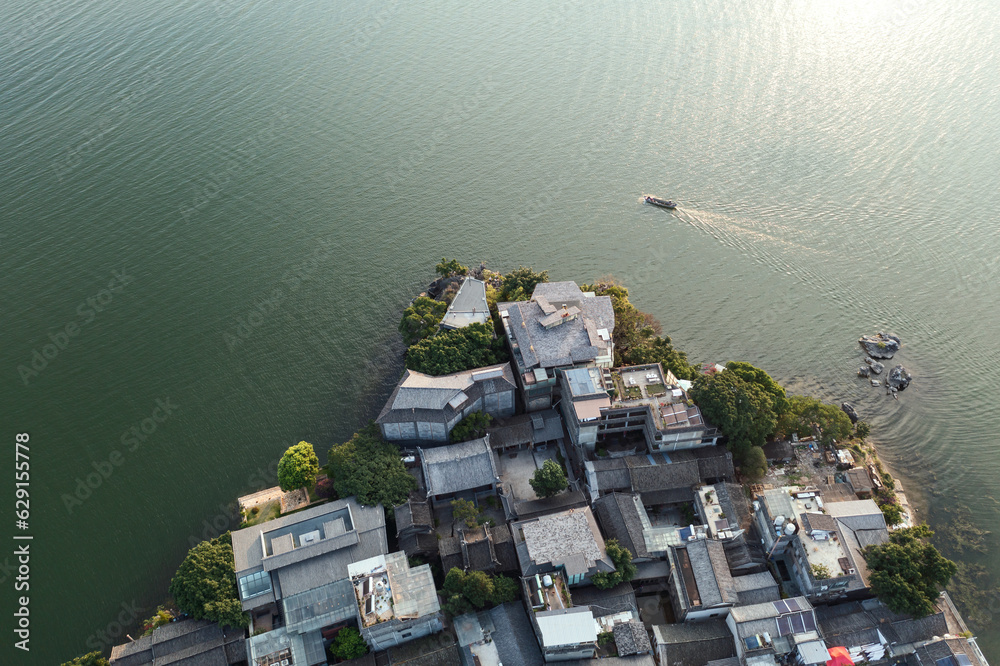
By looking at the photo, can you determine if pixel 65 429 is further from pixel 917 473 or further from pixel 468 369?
pixel 917 473

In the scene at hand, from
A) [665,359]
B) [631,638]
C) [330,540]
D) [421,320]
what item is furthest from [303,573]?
[665,359]

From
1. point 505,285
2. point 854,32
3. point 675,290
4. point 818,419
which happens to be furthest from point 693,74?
point 818,419

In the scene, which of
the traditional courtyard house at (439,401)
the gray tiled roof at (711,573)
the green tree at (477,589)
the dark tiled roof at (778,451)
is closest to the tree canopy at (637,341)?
the dark tiled roof at (778,451)

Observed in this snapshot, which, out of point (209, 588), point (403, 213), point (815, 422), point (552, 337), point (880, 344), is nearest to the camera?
point (209, 588)

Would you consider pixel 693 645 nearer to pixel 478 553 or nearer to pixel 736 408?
pixel 478 553

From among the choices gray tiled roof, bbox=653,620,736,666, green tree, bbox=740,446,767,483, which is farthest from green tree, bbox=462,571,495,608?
green tree, bbox=740,446,767,483

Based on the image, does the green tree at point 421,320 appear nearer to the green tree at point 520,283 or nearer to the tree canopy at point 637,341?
the green tree at point 520,283
